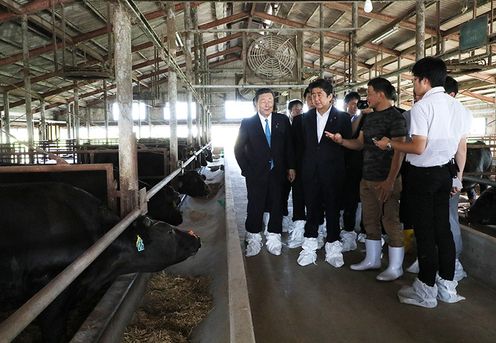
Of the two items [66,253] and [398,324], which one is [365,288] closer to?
[398,324]

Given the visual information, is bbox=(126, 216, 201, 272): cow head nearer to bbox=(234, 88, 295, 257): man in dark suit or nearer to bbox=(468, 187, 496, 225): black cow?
bbox=(234, 88, 295, 257): man in dark suit

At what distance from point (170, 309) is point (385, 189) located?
→ 81.6 inches

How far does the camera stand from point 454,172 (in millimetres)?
2814

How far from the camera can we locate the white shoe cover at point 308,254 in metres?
3.73

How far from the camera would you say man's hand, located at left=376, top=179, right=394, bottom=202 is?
318 cm

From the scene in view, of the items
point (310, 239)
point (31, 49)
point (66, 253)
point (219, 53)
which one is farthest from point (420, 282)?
point (219, 53)

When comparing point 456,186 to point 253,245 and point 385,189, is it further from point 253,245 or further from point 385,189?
point 253,245

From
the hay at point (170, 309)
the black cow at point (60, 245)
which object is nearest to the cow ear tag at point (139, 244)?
the black cow at point (60, 245)

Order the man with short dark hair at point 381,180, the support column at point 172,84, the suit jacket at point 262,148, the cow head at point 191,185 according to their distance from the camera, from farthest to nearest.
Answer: the cow head at point 191,185, the support column at point 172,84, the suit jacket at point 262,148, the man with short dark hair at point 381,180

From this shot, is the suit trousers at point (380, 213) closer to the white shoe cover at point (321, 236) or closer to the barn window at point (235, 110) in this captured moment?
the white shoe cover at point (321, 236)

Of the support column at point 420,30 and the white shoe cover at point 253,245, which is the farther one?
A: the support column at point 420,30

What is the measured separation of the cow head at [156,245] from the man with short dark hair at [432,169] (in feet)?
6.27

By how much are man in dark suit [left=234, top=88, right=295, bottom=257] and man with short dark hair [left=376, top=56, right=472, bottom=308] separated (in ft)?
4.18

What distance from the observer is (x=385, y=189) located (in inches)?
127
